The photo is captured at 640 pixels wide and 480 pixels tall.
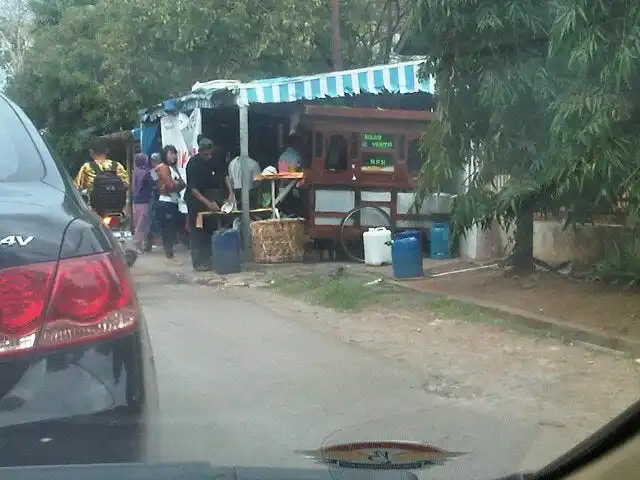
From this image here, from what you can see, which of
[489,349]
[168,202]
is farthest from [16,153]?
[168,202]

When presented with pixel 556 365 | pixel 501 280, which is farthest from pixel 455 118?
pixel 556 365

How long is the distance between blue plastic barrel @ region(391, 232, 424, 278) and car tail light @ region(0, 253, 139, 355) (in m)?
8.49

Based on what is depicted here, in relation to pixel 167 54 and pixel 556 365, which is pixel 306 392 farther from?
pixel 167 54

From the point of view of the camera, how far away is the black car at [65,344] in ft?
7.91

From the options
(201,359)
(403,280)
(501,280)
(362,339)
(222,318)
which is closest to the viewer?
(201,359)

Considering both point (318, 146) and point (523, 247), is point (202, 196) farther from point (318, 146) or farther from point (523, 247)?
point (523, 247)

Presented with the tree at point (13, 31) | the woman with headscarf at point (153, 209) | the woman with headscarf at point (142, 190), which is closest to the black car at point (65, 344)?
the woman with headscarf at point (153, 209)

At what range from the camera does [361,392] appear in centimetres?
612

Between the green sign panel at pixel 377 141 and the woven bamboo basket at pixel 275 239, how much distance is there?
4.68 feet

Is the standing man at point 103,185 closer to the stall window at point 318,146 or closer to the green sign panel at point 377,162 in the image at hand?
the stall window at point 318,146

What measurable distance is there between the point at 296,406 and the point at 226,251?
6.60 m

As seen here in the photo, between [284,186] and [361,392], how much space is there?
7.53 meters

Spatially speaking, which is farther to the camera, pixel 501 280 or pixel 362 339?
pixel 501 280

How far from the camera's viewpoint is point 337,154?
1344 cm
